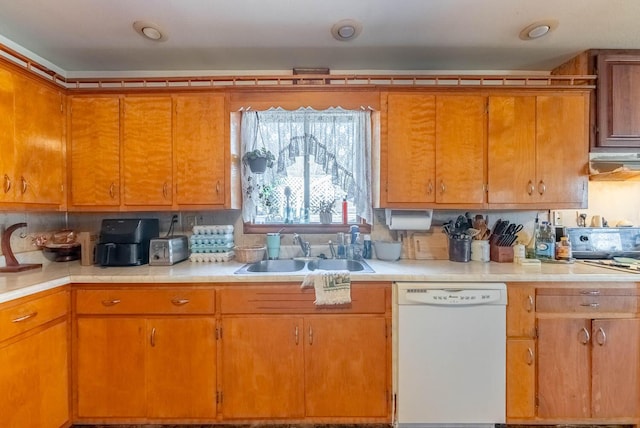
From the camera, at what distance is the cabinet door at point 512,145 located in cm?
215

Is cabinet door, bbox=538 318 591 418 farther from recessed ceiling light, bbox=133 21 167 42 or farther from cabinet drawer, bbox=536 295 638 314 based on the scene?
recessed ceiling light, bbox=133 21 167 42

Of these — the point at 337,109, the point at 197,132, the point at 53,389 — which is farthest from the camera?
the point at 337,109

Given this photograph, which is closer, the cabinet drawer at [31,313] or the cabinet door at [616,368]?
the cabinet drawer at [31,313]

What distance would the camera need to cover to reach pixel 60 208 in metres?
2.11

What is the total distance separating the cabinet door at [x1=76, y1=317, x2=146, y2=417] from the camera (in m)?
1.83

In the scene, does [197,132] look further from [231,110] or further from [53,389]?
[53,389]

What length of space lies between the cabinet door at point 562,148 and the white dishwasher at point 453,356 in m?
0.91

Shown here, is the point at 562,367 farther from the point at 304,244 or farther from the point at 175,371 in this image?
the point at 175,371

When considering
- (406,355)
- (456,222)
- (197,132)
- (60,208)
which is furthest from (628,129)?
(60,208)

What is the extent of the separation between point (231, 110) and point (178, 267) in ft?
3.72

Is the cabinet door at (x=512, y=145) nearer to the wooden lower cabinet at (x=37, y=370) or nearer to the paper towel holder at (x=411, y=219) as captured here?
the paper towel holder at (x=411, y=219)

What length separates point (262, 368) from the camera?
6.03 ft

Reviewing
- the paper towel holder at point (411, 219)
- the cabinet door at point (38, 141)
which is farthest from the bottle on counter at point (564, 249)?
the cabinet door at point (38, 141)

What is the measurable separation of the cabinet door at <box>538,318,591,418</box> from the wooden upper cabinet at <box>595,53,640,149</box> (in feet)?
4.27
